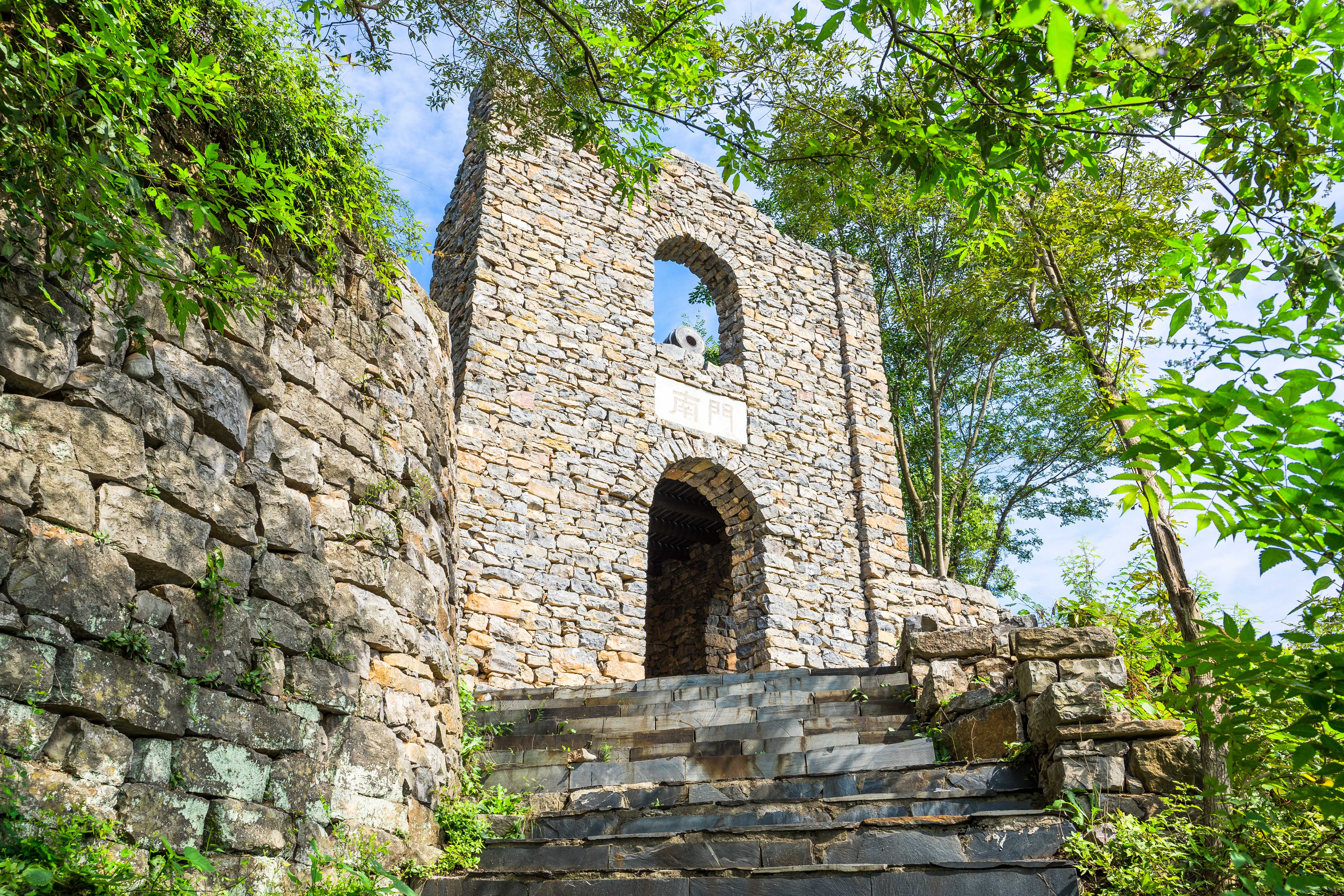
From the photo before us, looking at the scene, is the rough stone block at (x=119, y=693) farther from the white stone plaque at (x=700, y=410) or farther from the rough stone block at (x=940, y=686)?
the white stone plaque at (x=700, y=410)

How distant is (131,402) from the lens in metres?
2.72

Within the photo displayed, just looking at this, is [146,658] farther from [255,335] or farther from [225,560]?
[255,335]

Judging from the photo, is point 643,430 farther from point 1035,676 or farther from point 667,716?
point 1035,676

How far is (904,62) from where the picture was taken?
130 inches

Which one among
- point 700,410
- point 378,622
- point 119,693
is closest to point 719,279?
point 700,410

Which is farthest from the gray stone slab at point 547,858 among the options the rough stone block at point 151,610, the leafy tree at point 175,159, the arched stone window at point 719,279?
the arched stone window at point 719,279

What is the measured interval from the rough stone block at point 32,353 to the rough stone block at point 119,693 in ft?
2.41

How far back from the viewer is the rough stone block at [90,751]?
2262 millimetres

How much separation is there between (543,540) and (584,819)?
3.63m

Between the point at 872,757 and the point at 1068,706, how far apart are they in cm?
99

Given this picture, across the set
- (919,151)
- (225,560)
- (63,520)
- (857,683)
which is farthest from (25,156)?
(857,683)

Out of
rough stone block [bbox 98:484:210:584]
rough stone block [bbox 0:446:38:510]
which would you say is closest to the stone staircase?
rough stone block [bbox 98:484:210:584]

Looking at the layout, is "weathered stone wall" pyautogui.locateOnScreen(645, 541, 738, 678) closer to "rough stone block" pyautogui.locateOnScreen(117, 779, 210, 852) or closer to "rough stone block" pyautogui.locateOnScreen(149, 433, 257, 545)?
"rough stone block" pyautogui.locateOnScreen(149, 433, 257, 545)

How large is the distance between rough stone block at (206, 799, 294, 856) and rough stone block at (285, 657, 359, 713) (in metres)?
0.41
